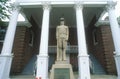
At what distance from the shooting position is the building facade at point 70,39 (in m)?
11.2

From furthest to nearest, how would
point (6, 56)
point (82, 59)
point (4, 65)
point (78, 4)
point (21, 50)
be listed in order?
point (21, 50), point (78, 4), point (6, 56), point (4, 65), point (82, 59)

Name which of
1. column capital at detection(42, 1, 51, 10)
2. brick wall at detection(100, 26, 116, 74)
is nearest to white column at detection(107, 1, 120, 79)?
brick wall at detection(100, 26, 116, 74)

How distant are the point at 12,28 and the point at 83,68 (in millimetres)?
7047

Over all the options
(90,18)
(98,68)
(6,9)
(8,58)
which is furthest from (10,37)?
(90,18)

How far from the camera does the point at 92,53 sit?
19.0 meters

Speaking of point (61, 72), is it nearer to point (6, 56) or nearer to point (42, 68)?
point (42, 68)

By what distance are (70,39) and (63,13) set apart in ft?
14.7

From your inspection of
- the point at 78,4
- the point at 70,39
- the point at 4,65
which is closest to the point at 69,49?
the point at 70,39

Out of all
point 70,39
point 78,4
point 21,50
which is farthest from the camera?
point 70,39

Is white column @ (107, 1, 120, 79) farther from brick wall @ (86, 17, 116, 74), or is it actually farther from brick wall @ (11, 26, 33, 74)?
brick wall @ (11, 26, 33, 74)

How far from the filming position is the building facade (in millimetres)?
11227

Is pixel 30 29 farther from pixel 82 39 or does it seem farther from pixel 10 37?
pixel 82 39

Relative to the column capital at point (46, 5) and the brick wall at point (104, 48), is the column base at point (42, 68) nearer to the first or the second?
the column capital at point (46, 5)

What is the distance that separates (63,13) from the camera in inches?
664
